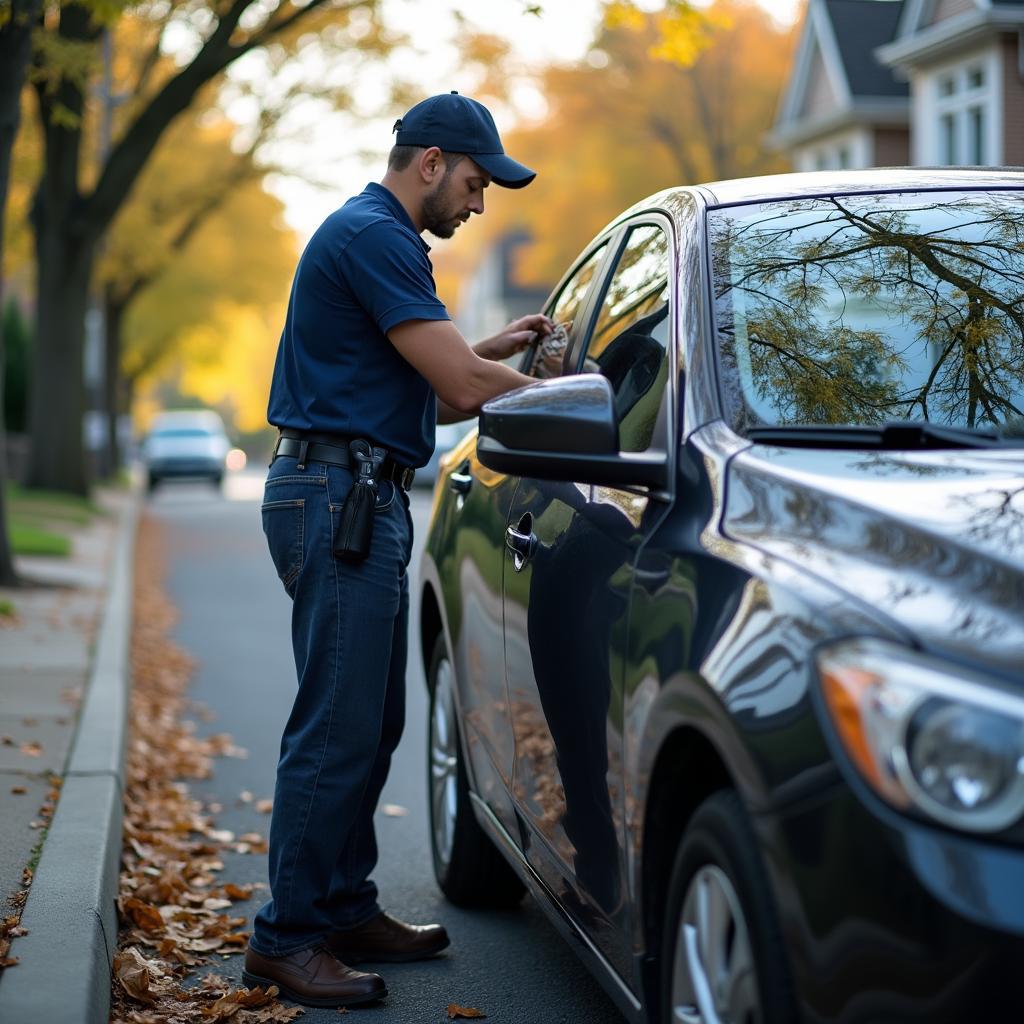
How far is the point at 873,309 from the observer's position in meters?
3.58

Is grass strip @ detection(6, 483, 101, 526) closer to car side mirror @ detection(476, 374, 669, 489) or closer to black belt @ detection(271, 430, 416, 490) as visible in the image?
black belt @ detection(271, 430, 416, 490)

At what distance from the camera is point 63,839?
525 cm

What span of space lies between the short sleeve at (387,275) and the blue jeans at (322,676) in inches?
16.2

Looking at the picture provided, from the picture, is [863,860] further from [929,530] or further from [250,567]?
[250,567]

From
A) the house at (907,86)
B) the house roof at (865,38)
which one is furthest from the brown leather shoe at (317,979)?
the house roof at (865,38)

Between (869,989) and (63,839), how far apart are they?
3.53m

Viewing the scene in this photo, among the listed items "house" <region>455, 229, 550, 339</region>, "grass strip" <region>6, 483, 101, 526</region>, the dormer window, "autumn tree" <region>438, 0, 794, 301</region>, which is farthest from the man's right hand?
"house" <region>455, 229, 550, 339</region>

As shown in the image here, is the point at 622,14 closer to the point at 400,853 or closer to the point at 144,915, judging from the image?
the point at 400,853

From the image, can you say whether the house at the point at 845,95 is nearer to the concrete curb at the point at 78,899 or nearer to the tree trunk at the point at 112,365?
the tree trunk at the point at 112,365

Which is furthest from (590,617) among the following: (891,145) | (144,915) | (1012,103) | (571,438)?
(891,145)

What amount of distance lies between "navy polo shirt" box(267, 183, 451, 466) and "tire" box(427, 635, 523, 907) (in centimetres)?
98

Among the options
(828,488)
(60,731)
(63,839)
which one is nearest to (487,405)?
(828,488)

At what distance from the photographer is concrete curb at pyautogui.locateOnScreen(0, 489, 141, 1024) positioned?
3.76 m

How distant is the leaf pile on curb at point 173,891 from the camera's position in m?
4.31
